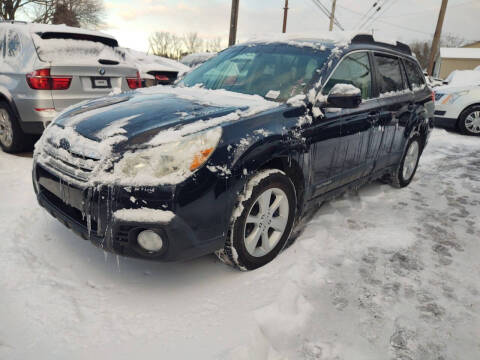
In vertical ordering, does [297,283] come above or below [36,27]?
below

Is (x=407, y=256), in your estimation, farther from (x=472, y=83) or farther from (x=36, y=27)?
(x=472, y=83)

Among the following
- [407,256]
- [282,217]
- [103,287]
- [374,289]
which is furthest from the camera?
[407,256]

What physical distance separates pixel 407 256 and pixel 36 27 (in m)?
5.26

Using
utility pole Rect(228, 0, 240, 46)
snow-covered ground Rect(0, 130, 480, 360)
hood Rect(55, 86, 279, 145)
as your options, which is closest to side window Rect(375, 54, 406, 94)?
snow-covered ground Rect(0, 130, 480, 360)

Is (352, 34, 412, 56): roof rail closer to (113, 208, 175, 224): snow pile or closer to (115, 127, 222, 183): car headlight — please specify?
(115, 127, 222, 183): car headlight

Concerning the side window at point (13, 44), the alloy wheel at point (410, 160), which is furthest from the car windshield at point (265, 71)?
the side window at point (13, 44)

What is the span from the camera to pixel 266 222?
8.35 feet

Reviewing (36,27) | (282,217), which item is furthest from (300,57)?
(36,27)

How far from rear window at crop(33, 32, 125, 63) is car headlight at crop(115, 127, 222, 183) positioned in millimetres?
3406

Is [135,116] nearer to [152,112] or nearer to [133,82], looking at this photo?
[152,112]

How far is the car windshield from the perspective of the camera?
9.45 feet

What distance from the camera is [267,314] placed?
2129 mm

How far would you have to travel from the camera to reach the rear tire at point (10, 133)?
471 cm

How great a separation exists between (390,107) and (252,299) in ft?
8.61
